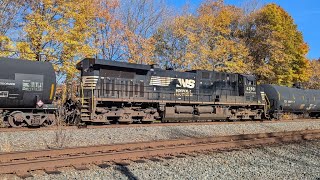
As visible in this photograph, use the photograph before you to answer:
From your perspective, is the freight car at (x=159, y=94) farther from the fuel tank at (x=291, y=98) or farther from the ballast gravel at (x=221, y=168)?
the ballast gravel at (x=221, y=168)

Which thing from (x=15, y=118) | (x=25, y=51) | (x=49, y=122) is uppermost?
(x=25, y=51)

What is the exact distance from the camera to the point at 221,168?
7.89m

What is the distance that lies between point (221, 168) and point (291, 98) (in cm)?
2295

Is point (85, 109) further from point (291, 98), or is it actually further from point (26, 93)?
point (291, 98)

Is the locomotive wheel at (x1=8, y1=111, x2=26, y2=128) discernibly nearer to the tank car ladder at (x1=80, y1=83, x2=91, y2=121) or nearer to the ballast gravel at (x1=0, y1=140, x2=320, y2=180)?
the tank car ladder at (x1=80, y1=83, x2=91, y2=121)

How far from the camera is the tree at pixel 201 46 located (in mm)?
33812

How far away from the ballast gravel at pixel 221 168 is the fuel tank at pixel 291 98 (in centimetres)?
1737

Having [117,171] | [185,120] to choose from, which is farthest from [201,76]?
[117,171]

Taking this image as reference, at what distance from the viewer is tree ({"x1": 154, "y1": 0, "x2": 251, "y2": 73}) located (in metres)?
33.8

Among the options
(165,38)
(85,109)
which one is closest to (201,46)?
(165,38)

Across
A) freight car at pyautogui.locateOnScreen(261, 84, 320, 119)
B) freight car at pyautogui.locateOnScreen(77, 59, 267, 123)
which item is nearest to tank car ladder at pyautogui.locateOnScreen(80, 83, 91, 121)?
freight car at pyautogui.locateOnScreen(77, 59, 267, 123)

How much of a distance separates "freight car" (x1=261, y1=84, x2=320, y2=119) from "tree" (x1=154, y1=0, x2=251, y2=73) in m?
7.27

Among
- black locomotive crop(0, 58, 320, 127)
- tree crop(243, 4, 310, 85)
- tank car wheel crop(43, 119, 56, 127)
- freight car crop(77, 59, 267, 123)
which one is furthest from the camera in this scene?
tree crop(243, 4, 310, 85)

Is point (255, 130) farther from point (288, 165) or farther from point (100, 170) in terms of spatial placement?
point (100, 170)
